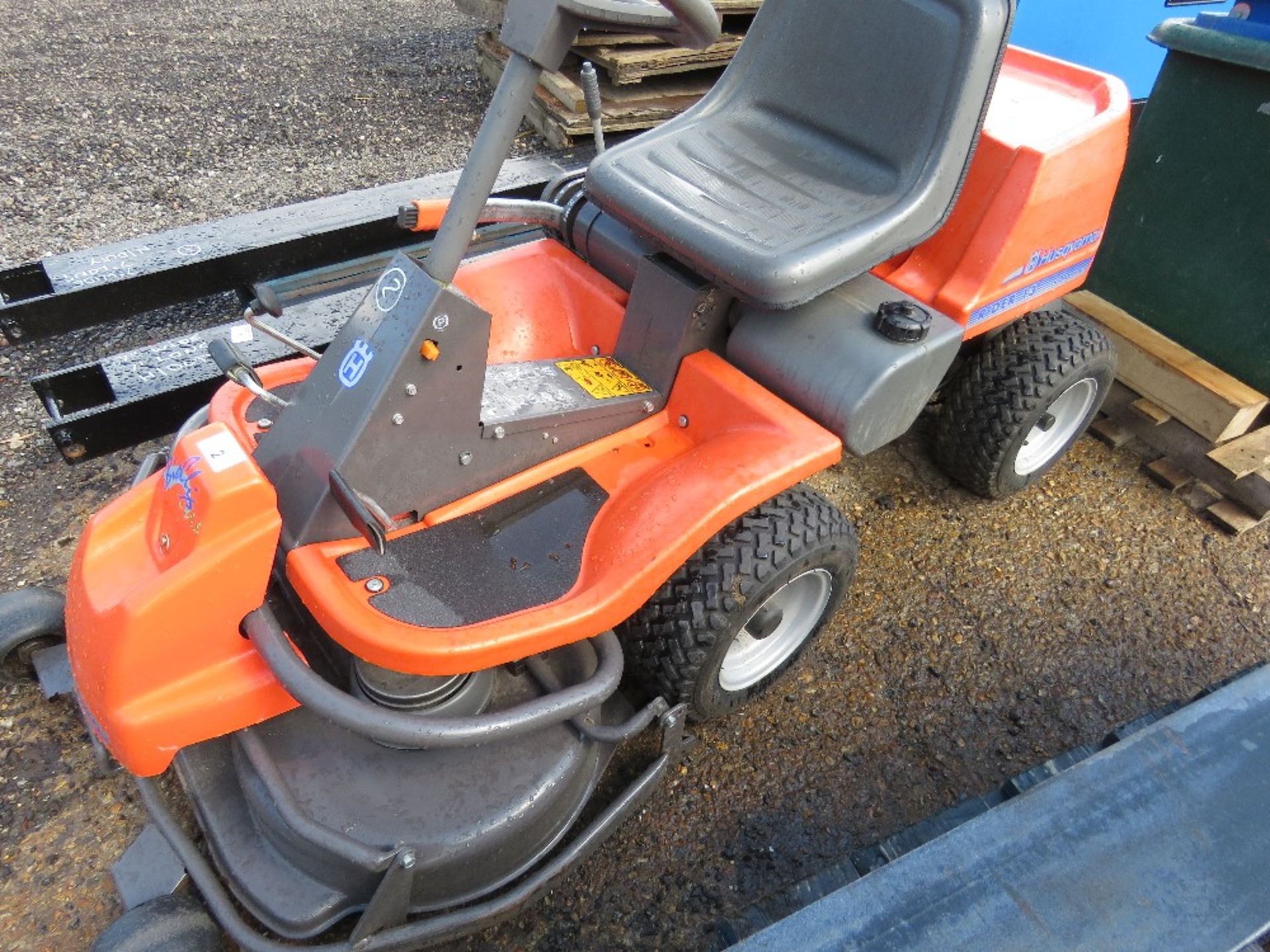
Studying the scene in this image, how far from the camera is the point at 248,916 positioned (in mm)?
1484

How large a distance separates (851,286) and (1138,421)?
4.22 feet

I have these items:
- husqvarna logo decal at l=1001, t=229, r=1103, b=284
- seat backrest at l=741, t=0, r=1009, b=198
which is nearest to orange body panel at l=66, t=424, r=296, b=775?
seat backrest at l=741, t=0, r=1009, b=198

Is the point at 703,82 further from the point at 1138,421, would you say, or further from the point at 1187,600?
the point at 1187,600

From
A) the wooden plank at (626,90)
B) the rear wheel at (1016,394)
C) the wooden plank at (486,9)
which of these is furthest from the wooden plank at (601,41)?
the rear wheel at (1016,394)

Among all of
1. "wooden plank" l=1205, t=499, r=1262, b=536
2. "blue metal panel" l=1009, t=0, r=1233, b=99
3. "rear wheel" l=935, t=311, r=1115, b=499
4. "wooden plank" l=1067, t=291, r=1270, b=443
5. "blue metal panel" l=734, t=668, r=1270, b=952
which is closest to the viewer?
"blue metal panel" l=734, t=668, r=1270, b=952

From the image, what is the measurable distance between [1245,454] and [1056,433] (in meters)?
0.46

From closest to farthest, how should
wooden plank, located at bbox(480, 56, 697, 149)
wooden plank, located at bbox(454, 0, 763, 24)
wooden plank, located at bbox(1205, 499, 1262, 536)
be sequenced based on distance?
1. wooden plank, located at bbox(1205, 499, 1262, 536)
2. wooden plank, located at bbox(480, 56, 697, 149)
3. wooden plank, located at bbox(454, 0, 763, 24)

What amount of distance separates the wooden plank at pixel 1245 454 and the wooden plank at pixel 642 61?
204cm

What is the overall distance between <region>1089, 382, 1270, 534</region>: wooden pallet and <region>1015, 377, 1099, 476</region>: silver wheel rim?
23 centimetres

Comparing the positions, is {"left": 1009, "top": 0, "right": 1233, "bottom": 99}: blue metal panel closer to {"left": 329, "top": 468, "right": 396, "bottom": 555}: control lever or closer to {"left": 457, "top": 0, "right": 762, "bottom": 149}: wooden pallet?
{"left": 457, "top": 0, "right": 762, "bottom": 149}: wooden pallet

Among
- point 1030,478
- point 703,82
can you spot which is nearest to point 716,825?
point 1030,478

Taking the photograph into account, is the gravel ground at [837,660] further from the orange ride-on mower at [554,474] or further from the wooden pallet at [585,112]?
the wooden pallet at [585,112]

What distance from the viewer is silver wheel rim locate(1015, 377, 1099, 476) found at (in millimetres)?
2316

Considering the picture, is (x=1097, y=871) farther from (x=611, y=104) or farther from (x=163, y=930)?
(x=611, y=104)
